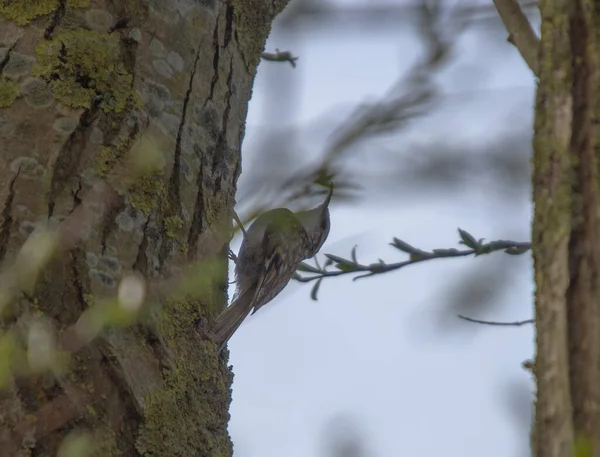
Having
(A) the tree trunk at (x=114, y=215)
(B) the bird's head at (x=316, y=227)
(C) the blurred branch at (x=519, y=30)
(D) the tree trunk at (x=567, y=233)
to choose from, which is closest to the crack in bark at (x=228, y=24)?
(A) the tree trunk at (x=114, y=215)

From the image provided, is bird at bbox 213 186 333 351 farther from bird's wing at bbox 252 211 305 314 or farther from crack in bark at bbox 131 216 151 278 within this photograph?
crack in bark at bbox 131 216 151 278

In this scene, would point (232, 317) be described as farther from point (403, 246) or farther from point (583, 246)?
point (583, 246)

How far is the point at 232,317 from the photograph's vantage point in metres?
2.46

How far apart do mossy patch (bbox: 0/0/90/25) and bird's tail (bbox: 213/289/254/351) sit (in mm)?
764

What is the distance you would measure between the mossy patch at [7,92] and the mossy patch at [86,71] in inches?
2.1

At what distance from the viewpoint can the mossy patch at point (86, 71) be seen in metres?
1.72

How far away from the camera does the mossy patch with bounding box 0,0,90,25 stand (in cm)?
175

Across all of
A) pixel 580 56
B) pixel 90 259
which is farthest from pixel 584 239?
pixel 90 259

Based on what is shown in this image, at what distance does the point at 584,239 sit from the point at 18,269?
90cm

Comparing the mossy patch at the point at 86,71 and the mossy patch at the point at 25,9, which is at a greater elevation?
the mossy patch at the point at 25,9

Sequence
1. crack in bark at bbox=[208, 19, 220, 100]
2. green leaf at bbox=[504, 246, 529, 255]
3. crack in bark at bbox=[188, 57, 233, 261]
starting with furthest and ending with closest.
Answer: green leaf at bbox=[504, 246, 529, 255]
crack in bark at bbox=[208, 19, 220, 100]
crack in bark at bbox=[188, 57, 233, 261]

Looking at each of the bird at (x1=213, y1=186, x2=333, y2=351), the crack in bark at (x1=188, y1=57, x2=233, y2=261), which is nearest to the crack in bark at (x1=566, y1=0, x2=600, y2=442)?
the crack in bark at (x1=188, y1=57, x2=233, y2=261)

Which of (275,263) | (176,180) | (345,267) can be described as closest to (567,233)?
(176,180)

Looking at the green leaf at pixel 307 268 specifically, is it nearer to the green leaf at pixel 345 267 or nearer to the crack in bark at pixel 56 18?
the green leaf at pixel 345 267
